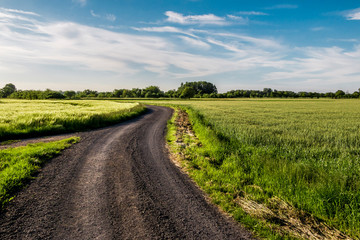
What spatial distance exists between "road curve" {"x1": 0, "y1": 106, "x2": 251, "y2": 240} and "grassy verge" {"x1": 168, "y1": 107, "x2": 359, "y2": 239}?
1.91ft

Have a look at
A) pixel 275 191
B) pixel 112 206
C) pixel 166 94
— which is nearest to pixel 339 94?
pixel 166 94

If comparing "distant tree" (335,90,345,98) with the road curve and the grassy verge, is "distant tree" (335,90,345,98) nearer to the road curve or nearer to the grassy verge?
the grassy verge

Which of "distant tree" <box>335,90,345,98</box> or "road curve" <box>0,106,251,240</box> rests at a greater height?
"distant tree" <box>335,90,345,98</box>

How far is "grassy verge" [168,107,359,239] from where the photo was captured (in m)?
4.07

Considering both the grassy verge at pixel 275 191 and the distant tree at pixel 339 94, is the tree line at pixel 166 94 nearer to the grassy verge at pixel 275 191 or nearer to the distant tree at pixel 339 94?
the distant tree at pixel 339 94

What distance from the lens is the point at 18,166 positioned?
6.78 meters

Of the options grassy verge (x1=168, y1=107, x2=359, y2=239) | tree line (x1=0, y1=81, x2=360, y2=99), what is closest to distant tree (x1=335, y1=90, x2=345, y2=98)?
tree line (x1=0, y1=81, x2=360, y2=99)

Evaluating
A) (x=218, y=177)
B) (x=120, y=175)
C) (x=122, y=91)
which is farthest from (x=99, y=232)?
(x=122, y=91)

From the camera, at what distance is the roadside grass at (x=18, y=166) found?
5.34 m

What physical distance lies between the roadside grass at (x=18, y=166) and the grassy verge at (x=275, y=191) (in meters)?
5.58

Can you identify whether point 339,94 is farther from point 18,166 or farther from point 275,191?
point 18,166

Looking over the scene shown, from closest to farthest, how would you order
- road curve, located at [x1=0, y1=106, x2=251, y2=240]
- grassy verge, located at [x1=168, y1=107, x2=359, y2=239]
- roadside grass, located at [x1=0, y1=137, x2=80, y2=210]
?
1. road curve, located at [x1=0, y1=106, x2=251, y2=240]
2. grassy verge, located at [x1=168, y1=107, x2=359, y2=239]
3. roadside grass, located at [x1=0, y1=137, x2=80, y2=210]

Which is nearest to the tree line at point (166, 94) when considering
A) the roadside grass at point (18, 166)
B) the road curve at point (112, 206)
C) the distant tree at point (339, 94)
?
the distant tree at point (339, 94)

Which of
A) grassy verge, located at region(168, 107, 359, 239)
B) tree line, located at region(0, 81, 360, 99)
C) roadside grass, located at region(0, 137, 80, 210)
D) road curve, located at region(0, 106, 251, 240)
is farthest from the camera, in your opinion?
tree line, located at region(0, 81, 360, 99)
